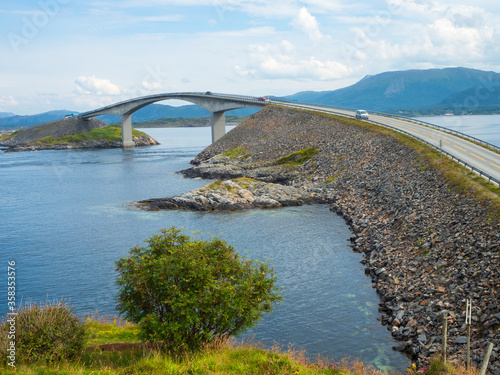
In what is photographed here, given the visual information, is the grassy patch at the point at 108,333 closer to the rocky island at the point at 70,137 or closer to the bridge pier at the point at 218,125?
the bridge pier at the point at 218,125

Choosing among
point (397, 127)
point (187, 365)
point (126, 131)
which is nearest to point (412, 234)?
point (187, 365)

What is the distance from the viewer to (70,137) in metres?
168

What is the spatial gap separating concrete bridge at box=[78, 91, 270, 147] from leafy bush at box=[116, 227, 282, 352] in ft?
323

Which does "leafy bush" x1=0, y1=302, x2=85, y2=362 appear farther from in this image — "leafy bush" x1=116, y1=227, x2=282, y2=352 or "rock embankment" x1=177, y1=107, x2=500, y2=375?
"rock embankment" x1=177, y1=107, x2=500, y2=375

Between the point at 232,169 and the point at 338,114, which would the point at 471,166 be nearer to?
the point at 232,169

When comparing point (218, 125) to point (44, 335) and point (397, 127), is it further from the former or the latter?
point (44, 335)

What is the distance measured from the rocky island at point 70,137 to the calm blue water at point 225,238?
97799 mm

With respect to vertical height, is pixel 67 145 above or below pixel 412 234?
above

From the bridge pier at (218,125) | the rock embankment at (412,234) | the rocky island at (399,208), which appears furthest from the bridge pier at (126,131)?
the rock embankment at (412,234)

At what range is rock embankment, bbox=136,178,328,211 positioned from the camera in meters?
52.8

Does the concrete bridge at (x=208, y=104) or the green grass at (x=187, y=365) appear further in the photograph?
the concrete bridge at (x=208, y=104)

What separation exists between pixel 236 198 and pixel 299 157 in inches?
980

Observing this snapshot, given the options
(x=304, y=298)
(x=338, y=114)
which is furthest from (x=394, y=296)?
(x=338, y=114)

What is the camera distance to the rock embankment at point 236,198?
52775 mm
